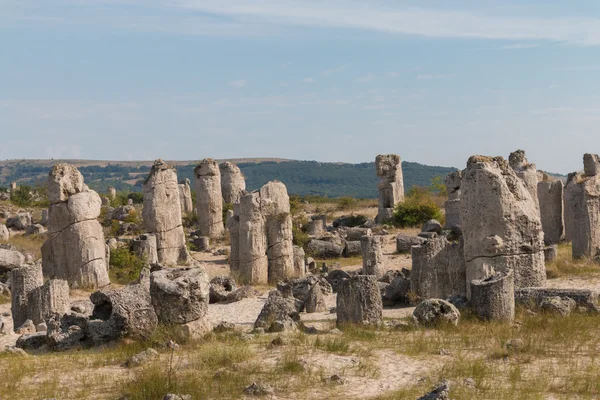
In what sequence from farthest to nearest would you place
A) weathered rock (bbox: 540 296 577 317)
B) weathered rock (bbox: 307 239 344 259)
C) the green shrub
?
weathered rock (bbox: 307 239 344 259) → the green shrub → weathered rock (bbox: 540 296 577 317)

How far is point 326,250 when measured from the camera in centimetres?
2677

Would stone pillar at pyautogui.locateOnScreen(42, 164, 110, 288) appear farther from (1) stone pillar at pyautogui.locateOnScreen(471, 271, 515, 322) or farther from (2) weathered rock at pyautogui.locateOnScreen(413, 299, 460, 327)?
(1) stone pillar at pyautogui.locateOnScreen(471, 271, 515, 322)

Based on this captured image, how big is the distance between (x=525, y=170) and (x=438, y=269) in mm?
10161

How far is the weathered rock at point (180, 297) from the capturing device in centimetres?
1228

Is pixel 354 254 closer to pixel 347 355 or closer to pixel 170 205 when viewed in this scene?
pixel 170 205

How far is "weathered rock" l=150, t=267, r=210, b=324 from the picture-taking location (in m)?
12.3

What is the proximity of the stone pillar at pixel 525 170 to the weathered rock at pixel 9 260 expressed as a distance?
547 inches

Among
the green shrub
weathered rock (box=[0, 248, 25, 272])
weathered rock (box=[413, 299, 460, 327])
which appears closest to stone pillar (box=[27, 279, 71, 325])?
the green shrub

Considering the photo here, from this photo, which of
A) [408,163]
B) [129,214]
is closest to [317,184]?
[408,163]

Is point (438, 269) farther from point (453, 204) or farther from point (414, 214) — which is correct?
point (414, 214)

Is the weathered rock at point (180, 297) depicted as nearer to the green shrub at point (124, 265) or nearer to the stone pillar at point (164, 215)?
the green shrub at point (124, 265)

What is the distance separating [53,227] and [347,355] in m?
10.6

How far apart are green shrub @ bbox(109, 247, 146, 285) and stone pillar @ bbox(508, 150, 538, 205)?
1094cm

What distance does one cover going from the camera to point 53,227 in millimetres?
19766
